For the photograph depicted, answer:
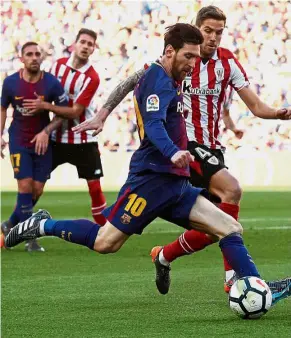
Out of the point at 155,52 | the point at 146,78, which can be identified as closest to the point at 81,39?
the point at 146,78

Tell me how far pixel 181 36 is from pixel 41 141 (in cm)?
449

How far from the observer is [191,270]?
837 cm

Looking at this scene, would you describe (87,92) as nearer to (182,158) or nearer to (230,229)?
(230,229)

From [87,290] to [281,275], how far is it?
5.54 feet

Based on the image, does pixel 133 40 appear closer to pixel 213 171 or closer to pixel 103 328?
pixel 213 171

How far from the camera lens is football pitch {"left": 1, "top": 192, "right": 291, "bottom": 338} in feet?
17.2

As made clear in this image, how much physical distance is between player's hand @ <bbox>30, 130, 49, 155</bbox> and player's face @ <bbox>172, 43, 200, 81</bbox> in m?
4.44

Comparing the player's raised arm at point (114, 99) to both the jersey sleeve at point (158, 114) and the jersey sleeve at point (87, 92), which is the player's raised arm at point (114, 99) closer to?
the jersey sleeve at point (158, 114)

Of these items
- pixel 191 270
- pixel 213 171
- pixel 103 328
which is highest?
pixel 213 171

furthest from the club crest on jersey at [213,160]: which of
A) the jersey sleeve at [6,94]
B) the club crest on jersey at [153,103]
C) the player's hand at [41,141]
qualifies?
the jersey sleeve at [6,94]

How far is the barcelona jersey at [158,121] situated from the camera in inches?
219

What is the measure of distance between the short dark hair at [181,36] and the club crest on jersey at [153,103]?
1.31 ft

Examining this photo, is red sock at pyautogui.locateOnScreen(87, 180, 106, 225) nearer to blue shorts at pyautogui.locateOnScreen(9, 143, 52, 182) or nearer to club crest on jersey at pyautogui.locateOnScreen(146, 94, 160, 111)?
blue shorts at pyautogui.locateOnScreen(9, 143, 52, 182)

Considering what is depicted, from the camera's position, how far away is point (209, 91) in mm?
7434
